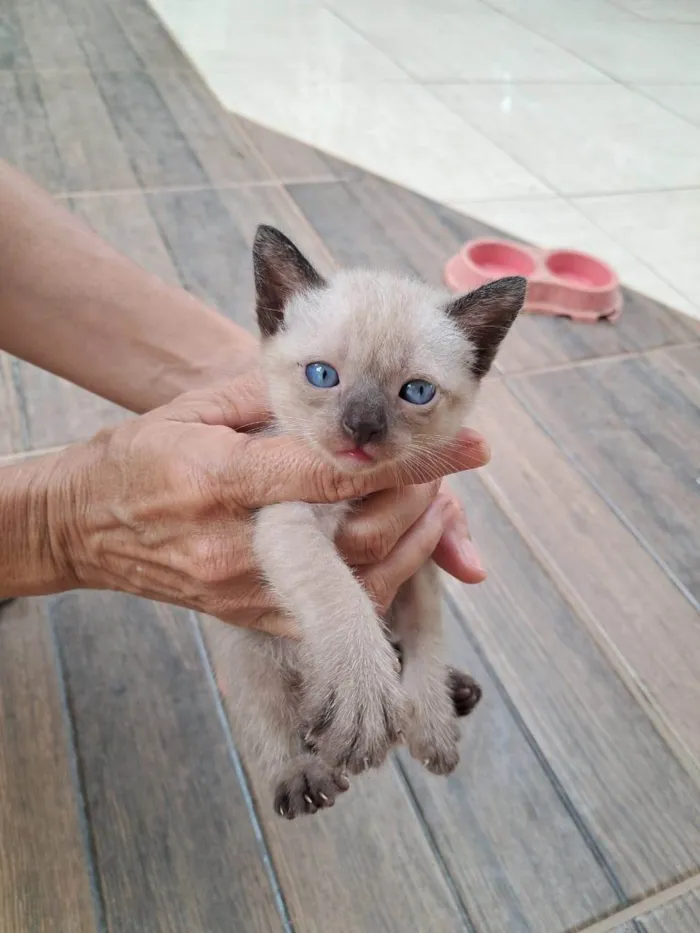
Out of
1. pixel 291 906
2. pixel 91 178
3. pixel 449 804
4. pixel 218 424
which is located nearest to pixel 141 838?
pixel 291 906

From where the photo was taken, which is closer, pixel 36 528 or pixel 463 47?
pixel 36 528

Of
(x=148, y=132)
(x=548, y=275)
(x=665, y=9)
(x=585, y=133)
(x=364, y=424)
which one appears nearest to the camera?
(x=364, y=424)

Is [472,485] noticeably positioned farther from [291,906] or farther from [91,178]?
[91,178]

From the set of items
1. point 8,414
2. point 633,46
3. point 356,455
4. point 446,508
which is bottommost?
point 8,414

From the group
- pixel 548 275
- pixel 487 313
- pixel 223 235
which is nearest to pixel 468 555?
pixel 487 313

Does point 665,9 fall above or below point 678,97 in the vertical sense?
above

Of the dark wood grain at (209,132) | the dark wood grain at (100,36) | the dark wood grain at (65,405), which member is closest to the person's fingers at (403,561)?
the dark wood grain at (65,405)

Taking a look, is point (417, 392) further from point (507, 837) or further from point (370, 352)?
point (507, 837)
